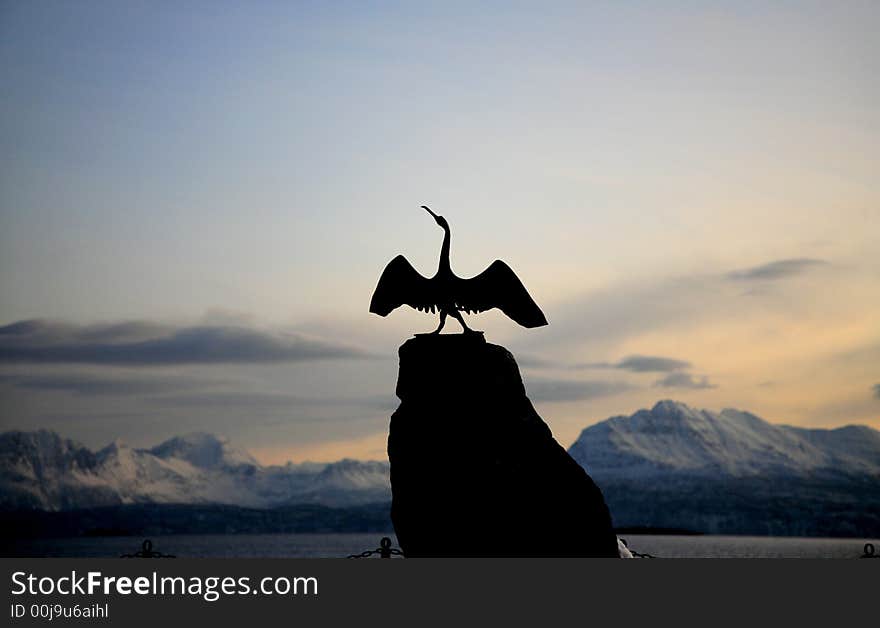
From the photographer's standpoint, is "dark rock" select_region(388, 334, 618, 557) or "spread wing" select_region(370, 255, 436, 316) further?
"spread wing" select_region(370, 255, 436, 316)

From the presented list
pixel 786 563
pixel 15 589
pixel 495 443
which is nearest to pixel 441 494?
pixel 495 443

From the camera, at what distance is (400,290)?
22172mm

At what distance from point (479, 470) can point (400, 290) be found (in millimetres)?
3726

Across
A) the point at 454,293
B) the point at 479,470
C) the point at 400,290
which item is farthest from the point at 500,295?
the point at 479,470

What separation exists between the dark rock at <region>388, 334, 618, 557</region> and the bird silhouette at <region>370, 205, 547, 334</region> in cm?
63

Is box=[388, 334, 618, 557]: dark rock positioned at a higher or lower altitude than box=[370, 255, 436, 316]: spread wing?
lower

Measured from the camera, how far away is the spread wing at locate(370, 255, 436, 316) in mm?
22016

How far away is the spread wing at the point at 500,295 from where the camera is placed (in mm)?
21938

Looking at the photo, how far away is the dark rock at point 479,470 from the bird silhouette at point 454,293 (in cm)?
63

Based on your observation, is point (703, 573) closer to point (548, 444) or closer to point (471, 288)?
point (548, 444)

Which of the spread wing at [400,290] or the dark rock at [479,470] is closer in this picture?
the dark rock at [479,470]

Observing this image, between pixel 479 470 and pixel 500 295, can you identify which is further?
pixel 500 295

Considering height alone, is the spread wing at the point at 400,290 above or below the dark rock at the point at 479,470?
above

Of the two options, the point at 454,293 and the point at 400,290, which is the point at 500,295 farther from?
the point at 400,290
